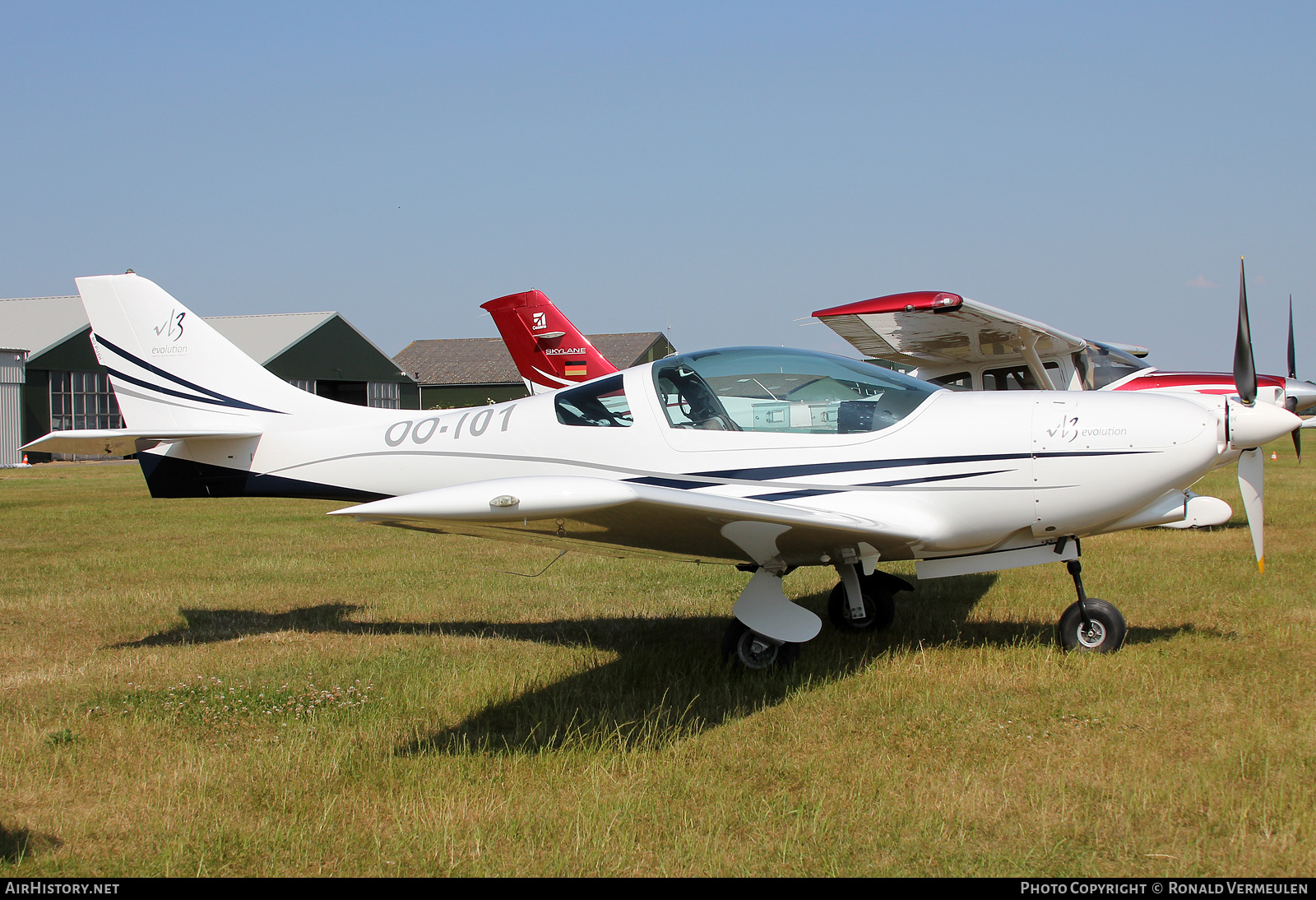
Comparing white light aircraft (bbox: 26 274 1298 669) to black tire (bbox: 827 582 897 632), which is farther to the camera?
black tire (bbox: 827 582 897 632)

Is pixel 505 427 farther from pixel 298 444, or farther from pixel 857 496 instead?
pixel 857 496

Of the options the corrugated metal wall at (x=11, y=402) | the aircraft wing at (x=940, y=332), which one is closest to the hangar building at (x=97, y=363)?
the corrugated metal wall at (x=11, y=402)

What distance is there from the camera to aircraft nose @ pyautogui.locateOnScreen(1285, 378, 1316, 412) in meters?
11.2

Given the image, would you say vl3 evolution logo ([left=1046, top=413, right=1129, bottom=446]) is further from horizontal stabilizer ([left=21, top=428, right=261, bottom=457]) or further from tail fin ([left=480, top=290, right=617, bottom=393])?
tail fin ([left=480, top=290, right=617, bottom=393])

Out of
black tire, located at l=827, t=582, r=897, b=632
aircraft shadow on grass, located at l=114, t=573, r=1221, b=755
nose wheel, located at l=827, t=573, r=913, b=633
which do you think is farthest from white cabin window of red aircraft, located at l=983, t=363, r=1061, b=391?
black tire, located at l=827, t=582, r=897, b=632

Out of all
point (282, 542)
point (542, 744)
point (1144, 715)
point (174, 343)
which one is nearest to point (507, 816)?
point (542, 744)

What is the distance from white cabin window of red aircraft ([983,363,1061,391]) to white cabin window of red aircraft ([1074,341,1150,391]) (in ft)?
1.01

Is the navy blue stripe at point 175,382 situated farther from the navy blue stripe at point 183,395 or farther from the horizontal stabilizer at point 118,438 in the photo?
the horizontal stabilizer at point 118,438

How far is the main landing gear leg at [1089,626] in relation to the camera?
17.3ft

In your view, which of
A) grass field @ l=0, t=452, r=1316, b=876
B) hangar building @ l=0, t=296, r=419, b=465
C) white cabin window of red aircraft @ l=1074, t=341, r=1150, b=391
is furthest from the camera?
hangar building @ l=0, t=296, r=419, b=465

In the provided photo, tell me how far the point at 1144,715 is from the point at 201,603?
6888mm

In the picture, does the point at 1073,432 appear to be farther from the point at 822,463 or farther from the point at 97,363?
the point at 97,363

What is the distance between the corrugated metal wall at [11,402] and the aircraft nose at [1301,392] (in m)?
35.7

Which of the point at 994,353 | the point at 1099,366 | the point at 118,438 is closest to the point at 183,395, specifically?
the point at 118,438
